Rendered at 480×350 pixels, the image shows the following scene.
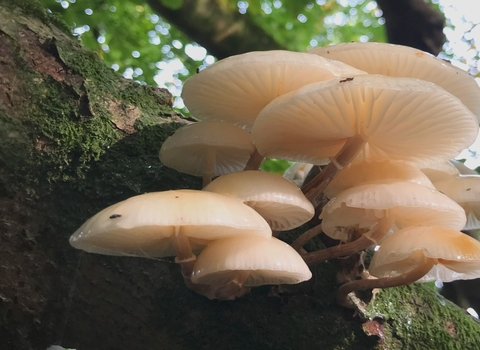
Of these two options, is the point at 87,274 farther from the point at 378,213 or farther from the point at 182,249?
the point at 378,213

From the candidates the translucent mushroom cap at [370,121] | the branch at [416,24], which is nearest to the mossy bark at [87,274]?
the translucent mushroom cap at [370,121]

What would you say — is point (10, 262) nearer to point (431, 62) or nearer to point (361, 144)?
point (361, 144)

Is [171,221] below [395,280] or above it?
above

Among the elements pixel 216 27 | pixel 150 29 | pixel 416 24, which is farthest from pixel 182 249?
pixel 150 29

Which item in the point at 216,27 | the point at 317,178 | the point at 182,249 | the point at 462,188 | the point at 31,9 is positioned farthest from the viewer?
the point at 216,27

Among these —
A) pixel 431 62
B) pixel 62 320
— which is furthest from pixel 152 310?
pixel 431 62

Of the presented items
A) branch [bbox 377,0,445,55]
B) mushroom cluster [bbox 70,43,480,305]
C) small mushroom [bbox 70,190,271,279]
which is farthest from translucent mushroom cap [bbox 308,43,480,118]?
branch [bbox 377,0,445,55]
